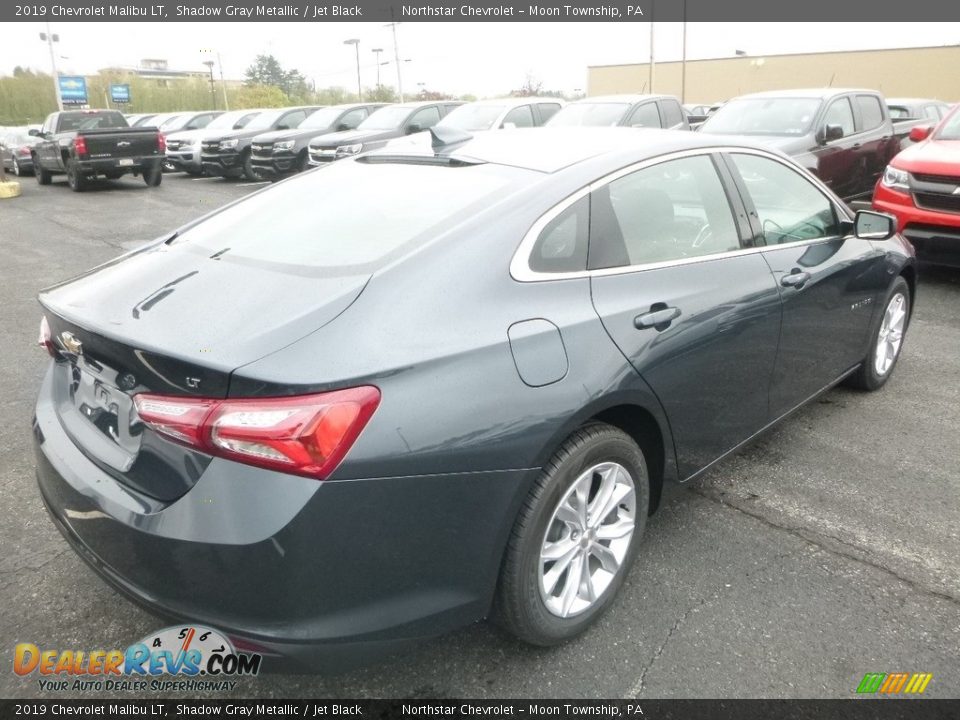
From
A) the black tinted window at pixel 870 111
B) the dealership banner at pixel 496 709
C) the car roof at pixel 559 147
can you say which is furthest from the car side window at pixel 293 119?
the dealership banner at pixel 496 709

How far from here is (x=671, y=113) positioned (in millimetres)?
12078

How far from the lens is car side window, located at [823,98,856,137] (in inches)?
364

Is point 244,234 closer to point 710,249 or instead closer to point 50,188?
point 710,249

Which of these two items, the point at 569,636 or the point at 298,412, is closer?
the point at 298,412

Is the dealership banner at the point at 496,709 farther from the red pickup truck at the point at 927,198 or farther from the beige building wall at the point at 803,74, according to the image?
the beige building wall at the point at 803,74

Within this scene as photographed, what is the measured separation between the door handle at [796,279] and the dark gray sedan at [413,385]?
0.06 metres

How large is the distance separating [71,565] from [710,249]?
2782 mm

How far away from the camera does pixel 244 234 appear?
271 centimetres

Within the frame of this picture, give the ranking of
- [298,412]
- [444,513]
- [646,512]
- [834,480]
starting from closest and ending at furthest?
[298,412] → [444,513] → [646,512] → [834,480]

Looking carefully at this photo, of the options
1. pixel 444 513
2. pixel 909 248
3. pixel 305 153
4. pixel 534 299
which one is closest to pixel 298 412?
pixel 444 513

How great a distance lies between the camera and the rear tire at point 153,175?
53.7 feet

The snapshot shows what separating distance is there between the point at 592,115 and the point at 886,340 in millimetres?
7833

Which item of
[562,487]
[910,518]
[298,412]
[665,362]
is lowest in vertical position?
[910,518]

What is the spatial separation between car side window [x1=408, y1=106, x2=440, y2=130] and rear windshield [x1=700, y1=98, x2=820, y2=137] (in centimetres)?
672
